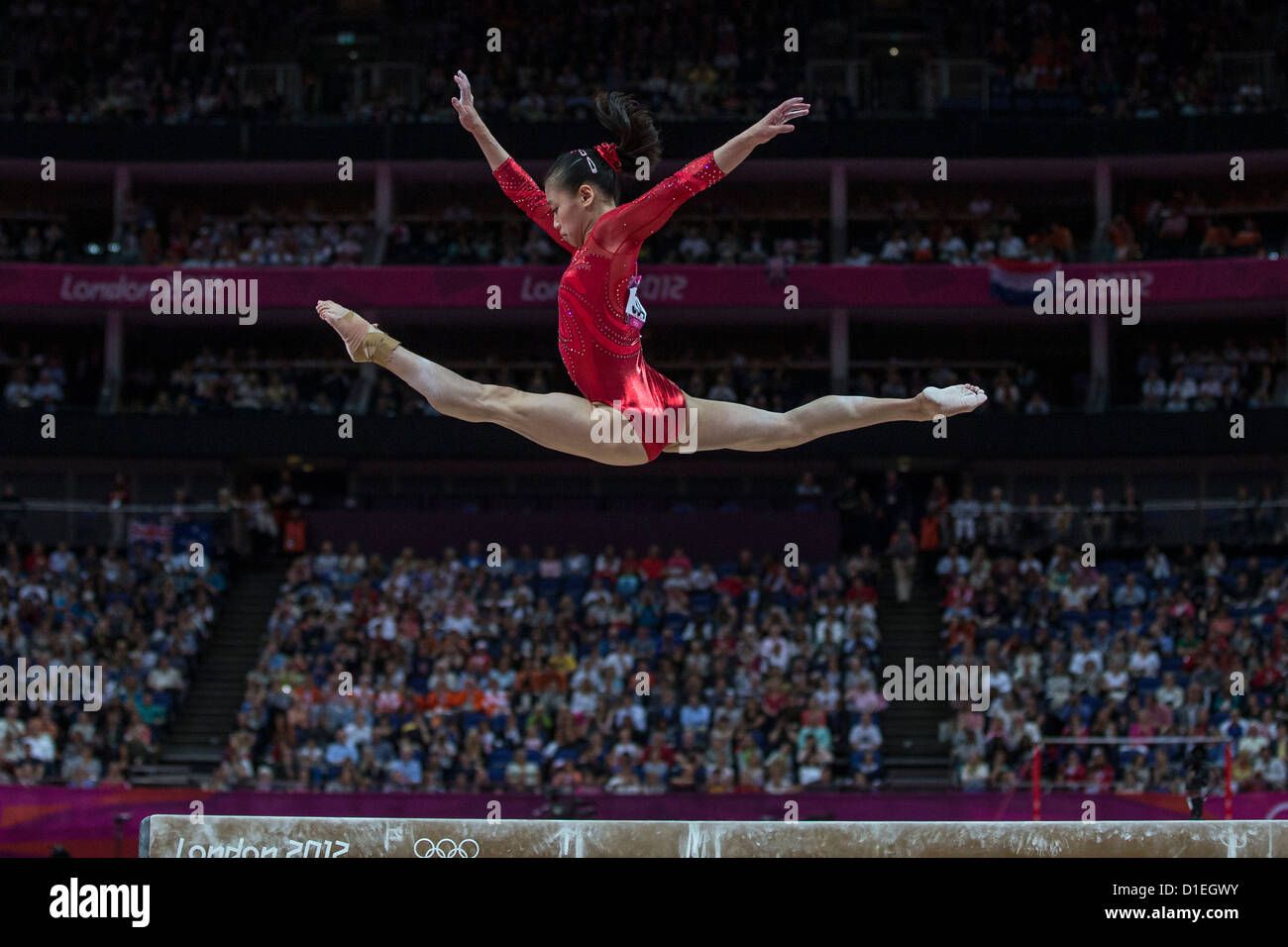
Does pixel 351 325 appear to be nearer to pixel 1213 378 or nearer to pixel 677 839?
pixel 677 839

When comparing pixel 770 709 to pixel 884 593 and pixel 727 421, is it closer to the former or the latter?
pixel 884 593

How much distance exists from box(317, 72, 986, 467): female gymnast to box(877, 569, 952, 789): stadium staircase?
1081 cm

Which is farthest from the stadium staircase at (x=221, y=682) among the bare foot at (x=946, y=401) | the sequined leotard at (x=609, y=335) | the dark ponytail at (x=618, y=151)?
the bare foot at (x=946, y=401)

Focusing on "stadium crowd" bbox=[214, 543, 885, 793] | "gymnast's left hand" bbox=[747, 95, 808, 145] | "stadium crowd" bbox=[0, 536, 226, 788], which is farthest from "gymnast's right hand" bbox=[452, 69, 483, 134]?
"stadium crowd" bbox=[0, 536, 226, 788]

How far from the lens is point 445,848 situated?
7887 mm

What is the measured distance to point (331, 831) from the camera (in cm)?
809

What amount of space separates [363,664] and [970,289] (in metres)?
11.7

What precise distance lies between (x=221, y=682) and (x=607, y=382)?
51.8ft

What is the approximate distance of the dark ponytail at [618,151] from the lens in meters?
7.16

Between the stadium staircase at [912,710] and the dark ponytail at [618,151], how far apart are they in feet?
37.7

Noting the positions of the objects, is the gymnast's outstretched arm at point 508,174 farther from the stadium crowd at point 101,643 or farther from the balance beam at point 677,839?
the stadium crowd at point 101,643

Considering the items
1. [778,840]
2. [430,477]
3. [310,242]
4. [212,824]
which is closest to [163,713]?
[430,477]

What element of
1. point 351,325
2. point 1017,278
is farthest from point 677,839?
point 1017,278

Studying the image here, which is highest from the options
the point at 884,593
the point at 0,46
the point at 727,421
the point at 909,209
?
the point at 0,46
